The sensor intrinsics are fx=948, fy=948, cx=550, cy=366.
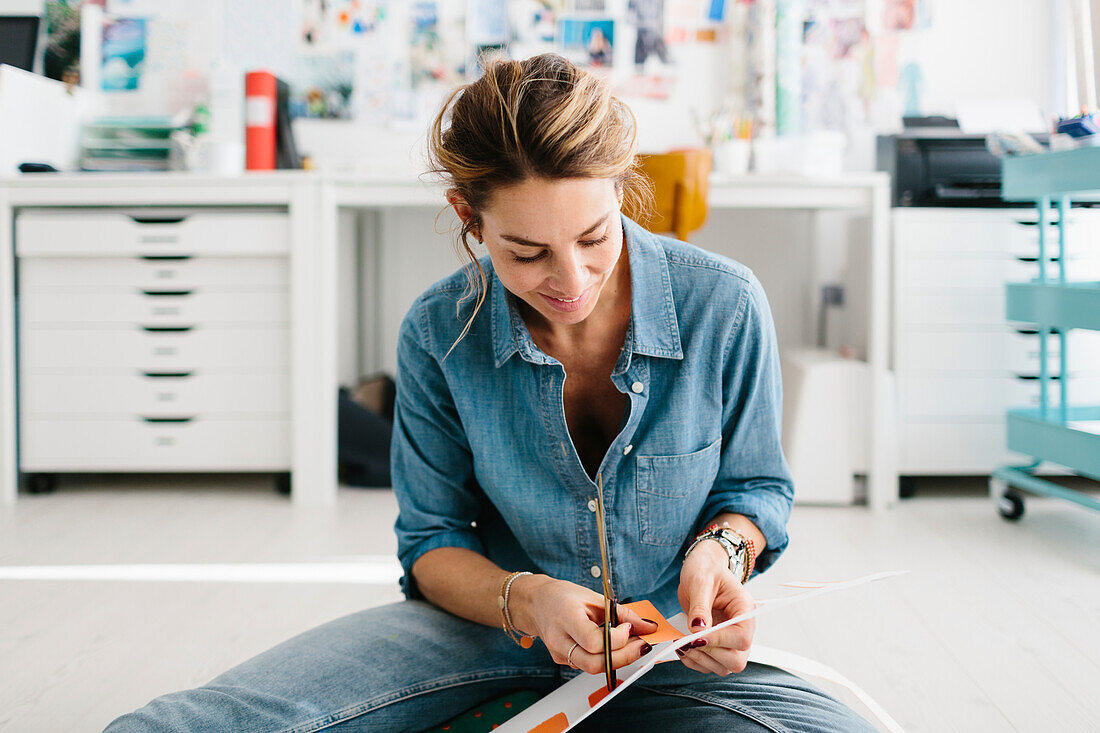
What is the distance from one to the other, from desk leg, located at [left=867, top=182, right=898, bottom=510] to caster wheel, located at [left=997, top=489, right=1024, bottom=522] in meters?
0.26

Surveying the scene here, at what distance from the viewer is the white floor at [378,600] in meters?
1.38

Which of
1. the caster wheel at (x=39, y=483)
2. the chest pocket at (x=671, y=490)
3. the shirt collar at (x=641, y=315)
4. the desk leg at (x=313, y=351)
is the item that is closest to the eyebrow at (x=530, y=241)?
the shirt collar at (x=641, y=315)

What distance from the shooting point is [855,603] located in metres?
1.76

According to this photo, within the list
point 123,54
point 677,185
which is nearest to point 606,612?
point 677,185

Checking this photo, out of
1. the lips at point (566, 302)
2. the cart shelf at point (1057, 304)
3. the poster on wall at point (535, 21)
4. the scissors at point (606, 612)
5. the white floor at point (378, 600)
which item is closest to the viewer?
the scissors at point (606, 612)

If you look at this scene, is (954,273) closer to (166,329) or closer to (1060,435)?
(1060,435)

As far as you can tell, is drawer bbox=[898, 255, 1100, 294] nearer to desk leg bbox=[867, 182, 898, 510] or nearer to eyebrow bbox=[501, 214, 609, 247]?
desk leg bbox=[867, 182, 898, 510]

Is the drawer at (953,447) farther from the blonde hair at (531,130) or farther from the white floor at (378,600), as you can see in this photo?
the blonde hair at (531,130)

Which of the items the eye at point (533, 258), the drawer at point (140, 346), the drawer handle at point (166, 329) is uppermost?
the eye at point (533, 258)

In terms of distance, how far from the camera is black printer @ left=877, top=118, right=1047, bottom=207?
2490 mm

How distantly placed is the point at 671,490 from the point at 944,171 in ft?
6.07

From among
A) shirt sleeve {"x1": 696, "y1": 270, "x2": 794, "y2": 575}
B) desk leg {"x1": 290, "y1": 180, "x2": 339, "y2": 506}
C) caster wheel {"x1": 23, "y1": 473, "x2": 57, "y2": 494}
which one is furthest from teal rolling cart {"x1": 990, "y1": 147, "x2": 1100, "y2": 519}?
caster wheel {"x1": 23, "y1": 473, "x2": 57, "y2": 494}

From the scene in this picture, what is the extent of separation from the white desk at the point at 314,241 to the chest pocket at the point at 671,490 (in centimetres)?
150

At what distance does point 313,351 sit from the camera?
2490mm
